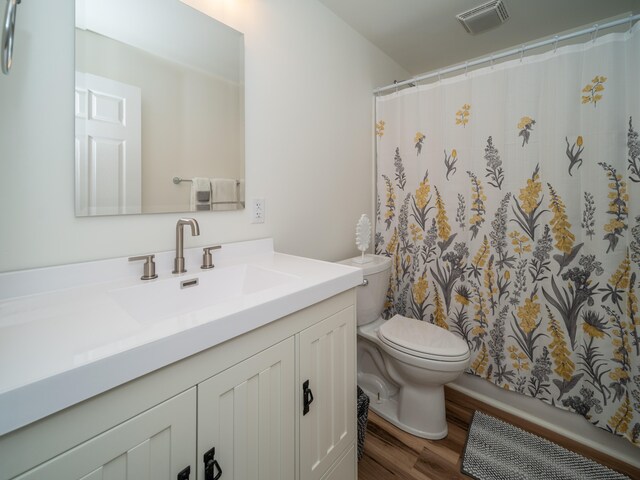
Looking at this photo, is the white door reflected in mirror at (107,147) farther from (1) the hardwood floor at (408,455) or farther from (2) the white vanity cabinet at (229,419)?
(1) the hardwood floor at (408,455)

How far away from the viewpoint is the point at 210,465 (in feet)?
2.08

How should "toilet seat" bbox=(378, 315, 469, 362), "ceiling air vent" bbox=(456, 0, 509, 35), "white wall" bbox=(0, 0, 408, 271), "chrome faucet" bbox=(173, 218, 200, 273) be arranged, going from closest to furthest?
"white wall" bbox=(0, 0, 408, 271) < "chrome faucet" bbox=(173, 218, 200, 273) < "toilet seat" bbox=(378, 315, 469, 362) < "ceiling air vent" bbox=(456, 0, 509, 35)

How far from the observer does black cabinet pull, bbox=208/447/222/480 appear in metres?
0.63

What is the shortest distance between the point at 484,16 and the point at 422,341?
187cm

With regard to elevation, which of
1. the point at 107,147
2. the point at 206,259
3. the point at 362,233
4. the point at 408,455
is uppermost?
the point at 107,147

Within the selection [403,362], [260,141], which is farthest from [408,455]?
[260,141]

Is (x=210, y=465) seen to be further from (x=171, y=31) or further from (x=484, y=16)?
(x=484, y=16)

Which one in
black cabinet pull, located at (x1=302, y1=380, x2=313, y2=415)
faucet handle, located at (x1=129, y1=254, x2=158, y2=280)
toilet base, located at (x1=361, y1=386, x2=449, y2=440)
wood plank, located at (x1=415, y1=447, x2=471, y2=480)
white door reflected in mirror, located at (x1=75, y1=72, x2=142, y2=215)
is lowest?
wood plank, located at (x1=415, y1=447, x2=471, y2=480)

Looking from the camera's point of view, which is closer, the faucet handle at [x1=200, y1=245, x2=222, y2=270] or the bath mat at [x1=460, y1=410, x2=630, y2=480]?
the faucet handle at [x1=200, y1=245, x2=222, y2=270]

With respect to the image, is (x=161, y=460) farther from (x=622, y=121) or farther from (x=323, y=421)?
(x=622, y=121)

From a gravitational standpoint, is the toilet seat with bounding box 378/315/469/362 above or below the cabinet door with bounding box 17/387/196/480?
below

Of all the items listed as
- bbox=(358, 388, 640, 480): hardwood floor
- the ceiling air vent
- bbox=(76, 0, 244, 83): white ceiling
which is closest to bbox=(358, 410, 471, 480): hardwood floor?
bbox=(358, 388, 640, 480): hardwood floor

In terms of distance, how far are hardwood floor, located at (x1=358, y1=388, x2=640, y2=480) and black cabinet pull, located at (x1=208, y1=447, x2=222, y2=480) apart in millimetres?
911

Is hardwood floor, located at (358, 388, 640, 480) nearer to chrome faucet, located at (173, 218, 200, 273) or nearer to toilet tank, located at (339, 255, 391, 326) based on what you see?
toilet tank, located at (339, 255, 391, 326)
